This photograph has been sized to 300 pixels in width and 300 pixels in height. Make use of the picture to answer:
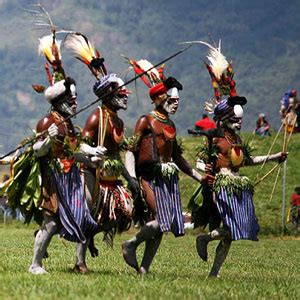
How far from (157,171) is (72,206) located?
962 millimetres

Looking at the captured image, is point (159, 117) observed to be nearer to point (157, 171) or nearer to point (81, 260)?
point (157, 171)

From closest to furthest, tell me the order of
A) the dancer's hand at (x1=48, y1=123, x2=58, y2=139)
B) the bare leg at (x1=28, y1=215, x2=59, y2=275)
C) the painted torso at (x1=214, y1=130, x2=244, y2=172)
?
the dancer's hand at (x1=48, y1=123, x2=58, y2=139) < the bare leg at (x1=28, y1=215, x2=59, y2=275) < the painted torso at (x1=214, y1=130, x2=244, y2=172)

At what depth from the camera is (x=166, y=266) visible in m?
13.7

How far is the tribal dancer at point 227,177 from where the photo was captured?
11.8m

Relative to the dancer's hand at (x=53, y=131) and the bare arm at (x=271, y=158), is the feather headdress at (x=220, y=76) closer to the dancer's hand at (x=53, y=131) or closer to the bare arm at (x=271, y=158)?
the bare arm at (x=271, y=158)

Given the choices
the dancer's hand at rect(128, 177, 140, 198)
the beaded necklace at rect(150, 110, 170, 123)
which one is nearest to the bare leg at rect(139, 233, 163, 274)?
the dancer's hand at rect(128, 177, 140, 198)

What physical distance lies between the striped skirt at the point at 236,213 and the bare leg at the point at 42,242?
1770 millimetres

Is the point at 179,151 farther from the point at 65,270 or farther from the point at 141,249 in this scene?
the point at 141,249

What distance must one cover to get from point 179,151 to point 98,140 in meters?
0.98

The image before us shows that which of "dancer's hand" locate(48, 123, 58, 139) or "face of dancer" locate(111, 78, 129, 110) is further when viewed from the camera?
"face of dancer" locate(111, 78, 129, 110)

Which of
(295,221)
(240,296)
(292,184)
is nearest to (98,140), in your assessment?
(240,296)

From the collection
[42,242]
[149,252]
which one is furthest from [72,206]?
[149,252]

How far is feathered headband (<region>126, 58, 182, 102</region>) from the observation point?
11.9 meters

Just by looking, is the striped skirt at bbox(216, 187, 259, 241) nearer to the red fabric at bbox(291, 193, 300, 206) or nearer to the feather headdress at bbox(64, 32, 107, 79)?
the feather headdress at bbox(64, 32, 107, 79)
